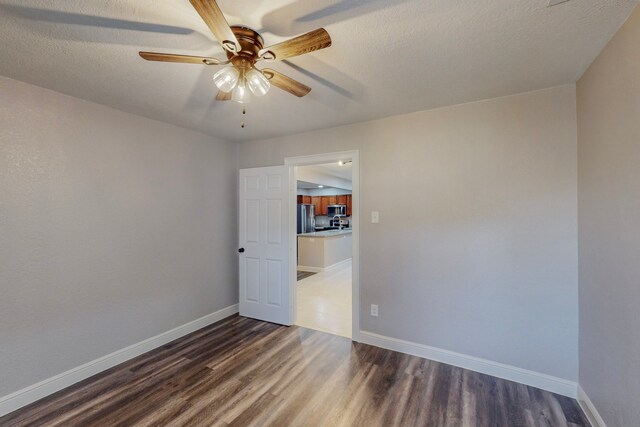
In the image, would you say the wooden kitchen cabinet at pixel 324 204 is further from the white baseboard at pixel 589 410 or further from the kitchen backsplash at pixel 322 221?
the white baseboard at pixel 589 410

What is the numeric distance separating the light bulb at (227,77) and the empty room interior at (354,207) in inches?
0.6

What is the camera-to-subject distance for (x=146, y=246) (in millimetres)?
2881

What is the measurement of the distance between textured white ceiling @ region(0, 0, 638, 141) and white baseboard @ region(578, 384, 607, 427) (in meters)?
2.30

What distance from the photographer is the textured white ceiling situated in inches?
54.2

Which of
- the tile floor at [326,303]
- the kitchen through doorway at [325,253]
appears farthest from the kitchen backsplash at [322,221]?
the tile floor at [326,303]

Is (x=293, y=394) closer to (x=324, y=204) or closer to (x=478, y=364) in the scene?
(x=478, y=364)

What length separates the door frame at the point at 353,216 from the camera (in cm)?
305

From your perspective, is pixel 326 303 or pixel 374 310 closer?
pixel 374 310

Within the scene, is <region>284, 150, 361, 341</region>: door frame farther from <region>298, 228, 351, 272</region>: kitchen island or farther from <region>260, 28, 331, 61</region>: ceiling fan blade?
<region>298, 228, 351, 272</region>: kitchen island

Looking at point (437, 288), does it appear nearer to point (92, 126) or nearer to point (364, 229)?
point (364, 229)

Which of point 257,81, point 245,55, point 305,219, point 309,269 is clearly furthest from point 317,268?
point 245,55

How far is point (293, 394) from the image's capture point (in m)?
2.19

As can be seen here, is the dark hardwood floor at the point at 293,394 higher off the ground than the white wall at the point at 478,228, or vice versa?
the white wall at the point at 478,228

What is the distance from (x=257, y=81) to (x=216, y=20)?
434 mm
